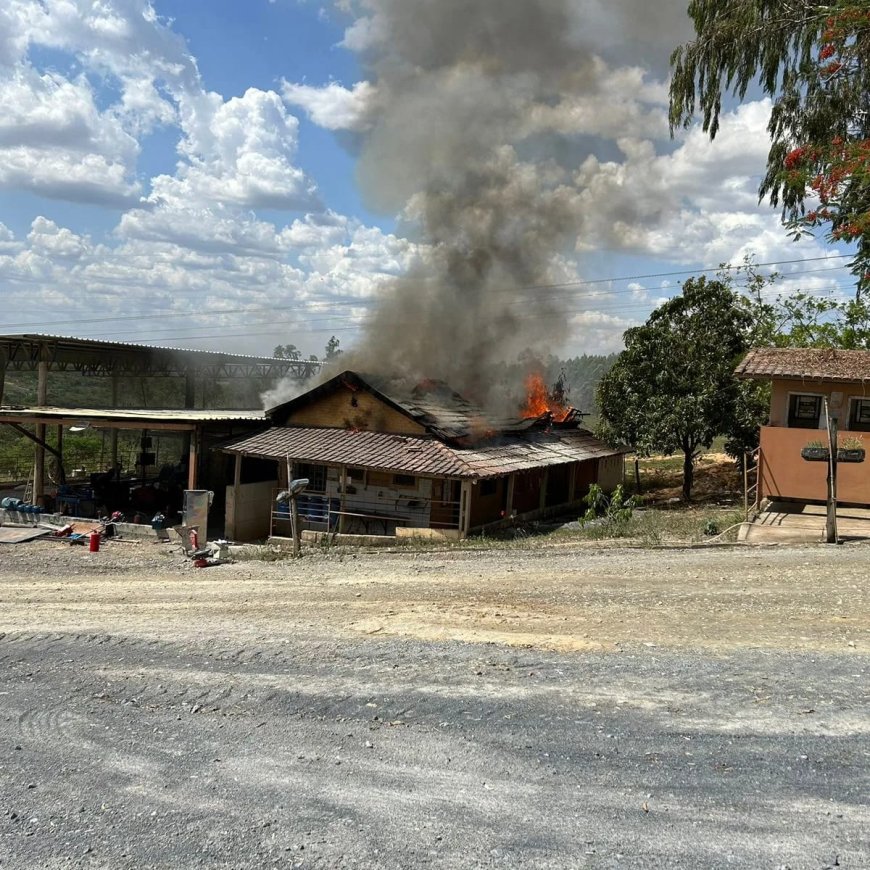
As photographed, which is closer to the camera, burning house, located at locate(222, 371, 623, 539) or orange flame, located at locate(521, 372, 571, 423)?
burning house, located at locate(222, 371, 623, 539)

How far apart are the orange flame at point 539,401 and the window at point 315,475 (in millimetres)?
8098

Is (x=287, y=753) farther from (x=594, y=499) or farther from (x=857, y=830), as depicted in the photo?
(x=594, y=499)

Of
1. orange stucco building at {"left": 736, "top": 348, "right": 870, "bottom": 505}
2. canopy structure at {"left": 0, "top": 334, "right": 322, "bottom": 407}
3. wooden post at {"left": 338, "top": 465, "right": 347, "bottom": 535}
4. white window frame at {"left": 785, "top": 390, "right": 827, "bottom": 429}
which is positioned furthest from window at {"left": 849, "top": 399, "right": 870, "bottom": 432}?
canopy structure at {"left": 0, "top": 334, "right": 322, "bottom": 407}

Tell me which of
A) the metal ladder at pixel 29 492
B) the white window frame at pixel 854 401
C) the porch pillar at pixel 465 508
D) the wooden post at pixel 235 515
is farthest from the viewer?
the metal ladder at pixel 29 492

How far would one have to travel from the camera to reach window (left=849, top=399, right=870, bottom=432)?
17.3 m

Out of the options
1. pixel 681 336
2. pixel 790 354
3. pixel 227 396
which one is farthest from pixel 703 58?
pixel 227 396

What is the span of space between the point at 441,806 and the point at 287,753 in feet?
4.85

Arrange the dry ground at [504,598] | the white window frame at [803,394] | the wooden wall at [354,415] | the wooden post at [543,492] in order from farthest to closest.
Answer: the wooden post at [543,492] < the wooden wall at [354,415] < the white window frame at [803,394] < the dry ground at [504,598]

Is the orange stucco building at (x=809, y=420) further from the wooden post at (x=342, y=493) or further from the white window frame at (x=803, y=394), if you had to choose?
the wooden post at (x=342, y=493)

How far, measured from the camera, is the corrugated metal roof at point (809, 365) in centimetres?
1705

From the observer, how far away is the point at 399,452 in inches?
781

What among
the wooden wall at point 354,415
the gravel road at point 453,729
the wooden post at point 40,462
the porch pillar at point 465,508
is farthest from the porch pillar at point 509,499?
the wooden post at point 40,462

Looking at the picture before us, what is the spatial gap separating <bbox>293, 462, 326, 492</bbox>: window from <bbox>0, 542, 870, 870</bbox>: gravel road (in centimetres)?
1003

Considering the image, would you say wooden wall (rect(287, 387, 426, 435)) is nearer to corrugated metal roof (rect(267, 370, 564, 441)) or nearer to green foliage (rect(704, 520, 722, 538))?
corrugated metal roof (rect(267, 370, 564, 441))
